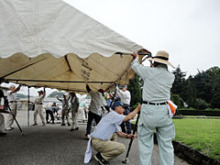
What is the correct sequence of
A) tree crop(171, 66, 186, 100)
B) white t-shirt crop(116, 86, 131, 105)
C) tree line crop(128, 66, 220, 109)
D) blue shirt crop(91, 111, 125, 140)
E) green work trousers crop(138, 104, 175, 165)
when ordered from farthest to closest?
tree crop(171, 66, 186, 100)
tree line crop(128, 66, 220, 109)
white t-shirt crop(116, 86, 131, 105)
blue shirt crop(91, 111, 125, 140)
green work trousers crop(138, 104, 175, 165)

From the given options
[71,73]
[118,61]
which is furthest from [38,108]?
[118,61]

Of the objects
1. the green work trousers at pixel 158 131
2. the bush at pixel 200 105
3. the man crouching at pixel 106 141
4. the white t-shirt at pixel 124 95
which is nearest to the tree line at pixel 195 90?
the bush at pixel 200 105

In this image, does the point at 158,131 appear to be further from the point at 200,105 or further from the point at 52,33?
the point at 200,105

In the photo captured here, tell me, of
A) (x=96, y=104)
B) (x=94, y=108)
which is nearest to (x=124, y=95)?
(x=96, y=104)

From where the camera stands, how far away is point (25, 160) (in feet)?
12.6

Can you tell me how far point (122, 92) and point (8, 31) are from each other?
4.67 metres

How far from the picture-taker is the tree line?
37.2 m

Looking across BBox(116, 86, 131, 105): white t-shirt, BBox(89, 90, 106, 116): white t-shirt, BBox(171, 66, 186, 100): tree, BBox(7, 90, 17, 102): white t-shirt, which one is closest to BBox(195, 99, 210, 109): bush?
BBox(171, 66, 186, 100): tree

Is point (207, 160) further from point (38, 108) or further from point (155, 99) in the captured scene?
point (38, 108)

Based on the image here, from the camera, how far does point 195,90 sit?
44.5 meters

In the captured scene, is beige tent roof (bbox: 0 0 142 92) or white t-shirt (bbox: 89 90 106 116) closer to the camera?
beige tent roof (bbox: 0 0 142 92)

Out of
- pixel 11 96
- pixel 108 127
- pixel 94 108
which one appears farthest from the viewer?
pixel 11 96

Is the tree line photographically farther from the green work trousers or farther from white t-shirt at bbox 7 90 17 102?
the green work trousers

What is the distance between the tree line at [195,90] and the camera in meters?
37.2
